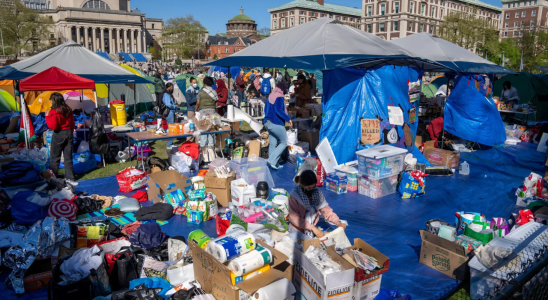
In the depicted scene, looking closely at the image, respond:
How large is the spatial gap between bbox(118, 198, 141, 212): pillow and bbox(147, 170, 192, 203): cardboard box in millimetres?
316

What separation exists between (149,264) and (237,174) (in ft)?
9.29

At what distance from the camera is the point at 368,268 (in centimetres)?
325

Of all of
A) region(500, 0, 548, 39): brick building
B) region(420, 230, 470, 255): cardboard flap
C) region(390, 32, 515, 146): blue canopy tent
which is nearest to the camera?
region(420, 230, 470, 255): cardboard flap

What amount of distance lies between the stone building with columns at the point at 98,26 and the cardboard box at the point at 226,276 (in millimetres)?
82827

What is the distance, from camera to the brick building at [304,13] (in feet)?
268

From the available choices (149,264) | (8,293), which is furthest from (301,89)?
(8,293)

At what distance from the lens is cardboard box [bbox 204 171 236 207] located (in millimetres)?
5918

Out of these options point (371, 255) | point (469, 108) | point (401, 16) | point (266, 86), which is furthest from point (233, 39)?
point (371, 255)

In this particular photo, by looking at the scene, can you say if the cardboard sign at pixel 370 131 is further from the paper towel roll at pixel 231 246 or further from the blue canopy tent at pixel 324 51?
the paper towel roll at pixel 231 246

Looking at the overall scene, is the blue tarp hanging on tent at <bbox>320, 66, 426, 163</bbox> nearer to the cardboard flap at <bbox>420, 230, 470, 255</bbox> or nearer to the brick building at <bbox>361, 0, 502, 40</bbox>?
the cardboard flap at <bbox>420, 230, 470, 255</bbox>

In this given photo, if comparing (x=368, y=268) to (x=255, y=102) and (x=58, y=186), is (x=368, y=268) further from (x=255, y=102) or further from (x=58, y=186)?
(x=255, y=102)

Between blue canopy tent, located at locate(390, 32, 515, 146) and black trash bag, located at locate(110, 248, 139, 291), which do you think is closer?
black trash bag, located at locate(110, 248, 139, 291)

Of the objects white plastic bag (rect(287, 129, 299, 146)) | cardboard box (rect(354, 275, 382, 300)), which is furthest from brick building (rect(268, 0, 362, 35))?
cardboard box (rect(354, 275, 382, 300))

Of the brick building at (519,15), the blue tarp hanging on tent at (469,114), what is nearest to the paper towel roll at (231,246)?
the blue tarp hanging on tent at (469,114)
